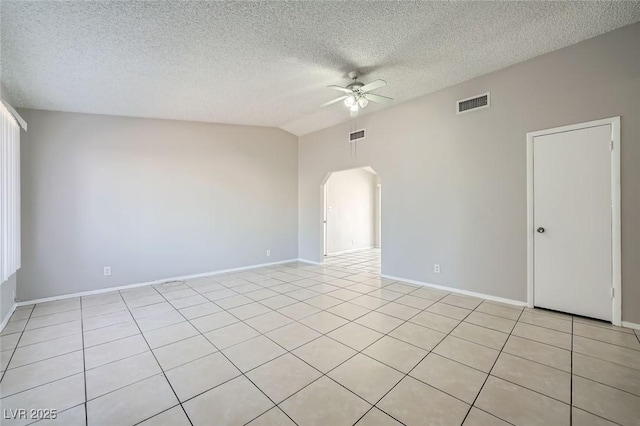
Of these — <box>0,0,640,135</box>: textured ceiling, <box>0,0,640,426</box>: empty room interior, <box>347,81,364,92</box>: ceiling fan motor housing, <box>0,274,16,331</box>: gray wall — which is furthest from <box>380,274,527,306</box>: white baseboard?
<box>0,274,16,331</box>: gray wall

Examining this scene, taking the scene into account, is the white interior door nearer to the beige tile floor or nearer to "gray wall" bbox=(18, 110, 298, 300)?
the beige tile floor

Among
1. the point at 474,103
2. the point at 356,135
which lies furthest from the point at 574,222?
the point at 356,135

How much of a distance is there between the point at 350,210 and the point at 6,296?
6.94 m

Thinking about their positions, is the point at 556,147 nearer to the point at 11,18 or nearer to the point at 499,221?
the point at 499,221

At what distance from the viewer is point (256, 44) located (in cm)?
271

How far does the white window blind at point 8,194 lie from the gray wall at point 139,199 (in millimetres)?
622

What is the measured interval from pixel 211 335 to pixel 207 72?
9.82ft

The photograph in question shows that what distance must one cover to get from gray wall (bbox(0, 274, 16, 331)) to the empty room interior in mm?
36

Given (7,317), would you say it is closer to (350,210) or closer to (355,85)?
(355,85)

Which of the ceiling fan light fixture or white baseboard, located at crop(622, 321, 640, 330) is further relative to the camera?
the ceiling fan light fixture

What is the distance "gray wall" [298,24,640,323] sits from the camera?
9.03 ft

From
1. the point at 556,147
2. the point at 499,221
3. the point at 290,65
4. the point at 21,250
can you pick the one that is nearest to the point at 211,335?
the point at 290,65
